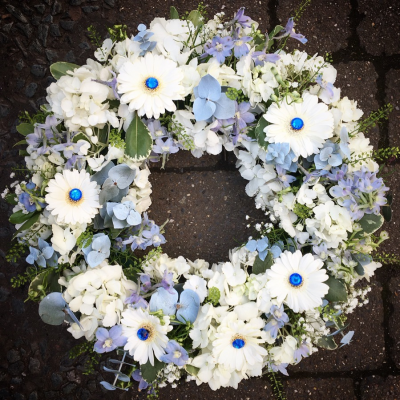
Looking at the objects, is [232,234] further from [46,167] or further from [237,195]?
[46,167]

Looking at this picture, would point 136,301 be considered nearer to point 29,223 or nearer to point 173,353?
point 173,353

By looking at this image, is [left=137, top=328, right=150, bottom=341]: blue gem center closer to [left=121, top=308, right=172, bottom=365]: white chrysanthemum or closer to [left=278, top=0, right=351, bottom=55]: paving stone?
[left=121, top=308, right=172, bottom=365]: white chrysanthemum

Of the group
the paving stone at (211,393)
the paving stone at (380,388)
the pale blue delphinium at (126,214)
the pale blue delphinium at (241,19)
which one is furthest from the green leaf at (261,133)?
the paving stone at (380,388)

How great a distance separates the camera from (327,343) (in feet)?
3.90

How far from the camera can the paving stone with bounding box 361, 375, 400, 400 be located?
149 centimetres

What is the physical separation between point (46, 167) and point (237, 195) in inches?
24.7

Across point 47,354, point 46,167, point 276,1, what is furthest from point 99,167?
point 276,1

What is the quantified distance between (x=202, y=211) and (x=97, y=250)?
0.44m

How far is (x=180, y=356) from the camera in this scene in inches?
41.8

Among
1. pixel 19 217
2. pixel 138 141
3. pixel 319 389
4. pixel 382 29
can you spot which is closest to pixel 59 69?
pixel 138 141

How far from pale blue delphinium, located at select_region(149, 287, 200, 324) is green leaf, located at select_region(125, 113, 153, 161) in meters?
0.35

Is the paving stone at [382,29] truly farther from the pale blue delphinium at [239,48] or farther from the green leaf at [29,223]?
the green leaf at [29,223]

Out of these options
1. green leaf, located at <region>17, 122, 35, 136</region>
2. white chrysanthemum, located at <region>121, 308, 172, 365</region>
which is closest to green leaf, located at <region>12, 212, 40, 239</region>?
green leaf, located at <region>17, 122, 35, 136</region>

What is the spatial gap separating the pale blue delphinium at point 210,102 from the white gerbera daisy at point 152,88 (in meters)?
0.05
